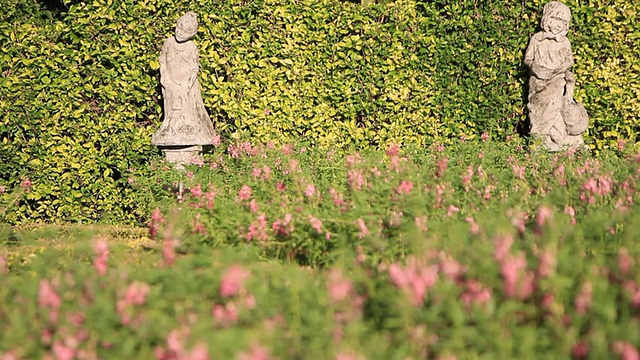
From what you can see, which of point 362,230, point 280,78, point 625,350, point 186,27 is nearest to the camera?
point 625,350

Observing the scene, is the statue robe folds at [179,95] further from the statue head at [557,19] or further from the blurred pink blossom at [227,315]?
the blurred pink blossom at [227,315]

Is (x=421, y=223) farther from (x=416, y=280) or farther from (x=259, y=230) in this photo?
(x=416, y=280)

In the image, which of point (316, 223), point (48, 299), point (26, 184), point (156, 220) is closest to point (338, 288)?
point (48, 299)

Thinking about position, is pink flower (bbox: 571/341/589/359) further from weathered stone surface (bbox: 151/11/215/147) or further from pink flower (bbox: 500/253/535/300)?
weathered stone surface (bbox: 151/11/215/147)

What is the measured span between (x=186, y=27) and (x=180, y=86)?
61 cm

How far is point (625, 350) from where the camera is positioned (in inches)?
94.5

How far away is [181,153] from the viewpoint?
7172mm

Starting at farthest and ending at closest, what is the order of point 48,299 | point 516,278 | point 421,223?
point 421,223, point 48,299, point 516,278

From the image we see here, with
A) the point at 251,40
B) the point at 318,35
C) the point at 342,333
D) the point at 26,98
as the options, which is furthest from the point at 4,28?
the point at 342,333

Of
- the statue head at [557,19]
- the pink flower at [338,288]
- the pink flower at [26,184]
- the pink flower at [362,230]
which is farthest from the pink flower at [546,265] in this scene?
the pink flower at [26,184]

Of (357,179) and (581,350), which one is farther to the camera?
(357,179)

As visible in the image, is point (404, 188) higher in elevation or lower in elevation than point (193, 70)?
lower

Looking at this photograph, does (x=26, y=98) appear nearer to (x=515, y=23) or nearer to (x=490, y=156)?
(x=490, y=156)

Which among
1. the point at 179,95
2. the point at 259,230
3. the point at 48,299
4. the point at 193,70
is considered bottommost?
the point at 259,230
